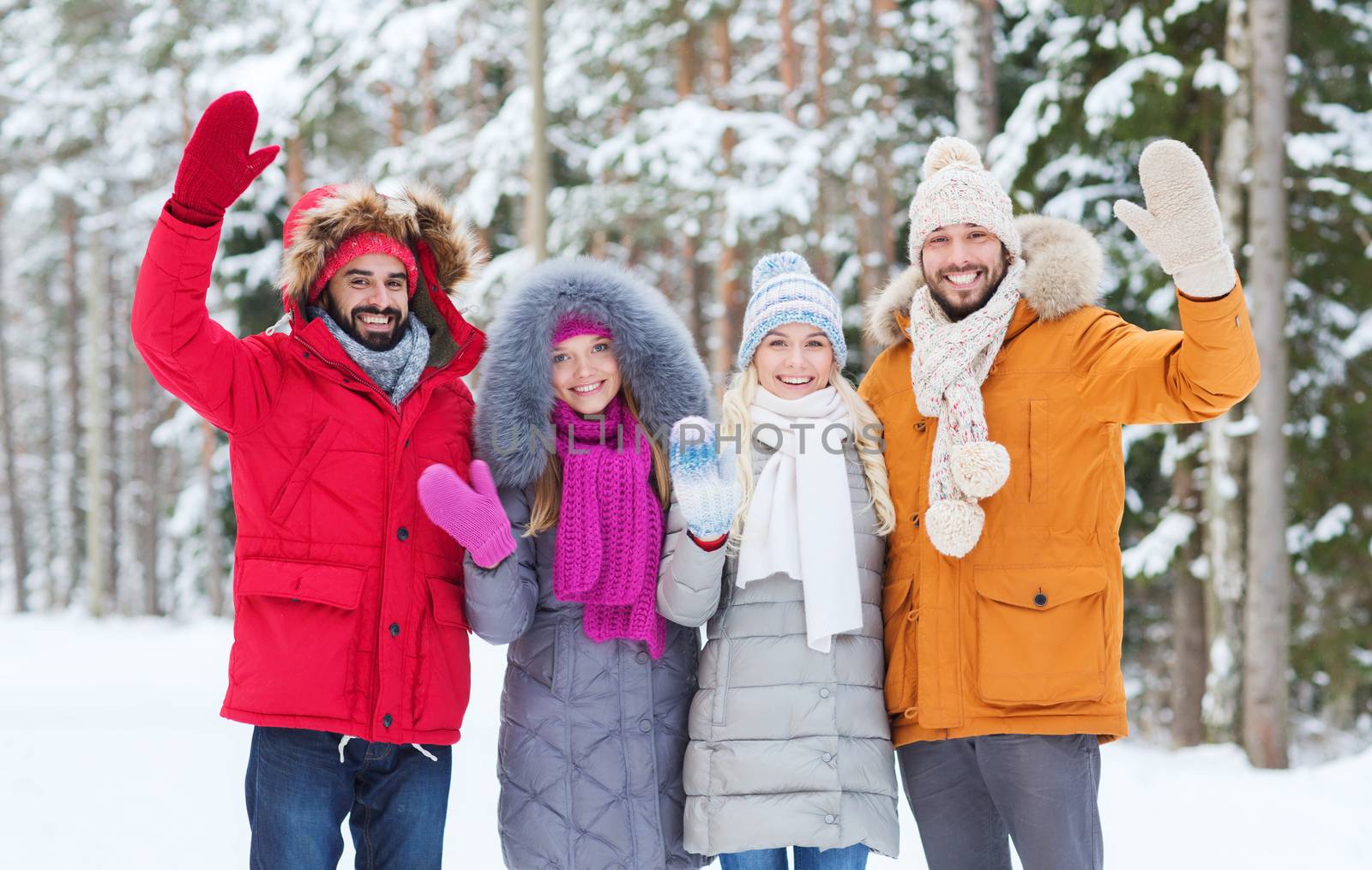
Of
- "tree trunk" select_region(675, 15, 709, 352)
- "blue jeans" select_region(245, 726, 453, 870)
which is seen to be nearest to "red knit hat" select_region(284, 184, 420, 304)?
"blue jeans" select_region(245, 726, 453, 870)

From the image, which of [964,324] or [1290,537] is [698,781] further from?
[1290,537]

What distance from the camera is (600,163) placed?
10.4 m

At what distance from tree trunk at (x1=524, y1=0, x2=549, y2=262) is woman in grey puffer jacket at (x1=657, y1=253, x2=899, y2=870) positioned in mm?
5130

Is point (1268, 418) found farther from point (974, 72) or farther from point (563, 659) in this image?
point (563, 659)

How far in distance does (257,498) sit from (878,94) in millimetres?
8246

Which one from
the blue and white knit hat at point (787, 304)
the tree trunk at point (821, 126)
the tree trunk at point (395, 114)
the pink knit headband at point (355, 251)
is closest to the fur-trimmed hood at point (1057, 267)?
the blue and white knit hat at point (787, 304)

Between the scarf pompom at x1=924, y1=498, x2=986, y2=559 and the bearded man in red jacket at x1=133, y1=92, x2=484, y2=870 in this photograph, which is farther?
the scarf pompom at x1=924, y1=498, x2=986, y2=559

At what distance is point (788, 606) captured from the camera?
3.02 metres

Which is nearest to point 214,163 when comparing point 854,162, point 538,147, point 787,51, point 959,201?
point 959,201

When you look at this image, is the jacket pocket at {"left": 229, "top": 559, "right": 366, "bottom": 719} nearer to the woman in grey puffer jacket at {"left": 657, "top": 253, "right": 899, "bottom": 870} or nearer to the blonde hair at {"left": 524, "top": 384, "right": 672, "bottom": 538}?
the blonde hair at {"left": 524, "top": 384, "right": 672, "bottom": 538}

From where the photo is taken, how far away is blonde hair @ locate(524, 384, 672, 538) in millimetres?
3021

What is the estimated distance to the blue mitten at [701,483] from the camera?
9.18 feet

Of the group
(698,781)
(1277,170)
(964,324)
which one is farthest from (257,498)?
(1277,170)

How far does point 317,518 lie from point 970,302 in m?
1.91
